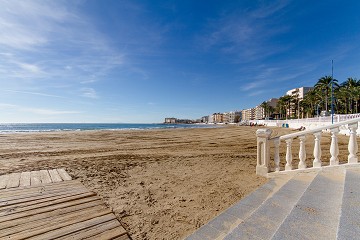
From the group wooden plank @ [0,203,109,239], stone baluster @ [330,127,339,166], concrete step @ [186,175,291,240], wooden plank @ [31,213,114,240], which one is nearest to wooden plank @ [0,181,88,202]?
wooden plank @ [0,203,109,239]

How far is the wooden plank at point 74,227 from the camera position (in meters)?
2.46

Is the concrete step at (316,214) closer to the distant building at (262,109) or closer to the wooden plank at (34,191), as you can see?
the wooden plank at (34,191)

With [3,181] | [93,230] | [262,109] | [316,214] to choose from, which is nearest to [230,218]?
[316,214]

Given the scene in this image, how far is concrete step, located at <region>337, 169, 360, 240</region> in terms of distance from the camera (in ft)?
6.37

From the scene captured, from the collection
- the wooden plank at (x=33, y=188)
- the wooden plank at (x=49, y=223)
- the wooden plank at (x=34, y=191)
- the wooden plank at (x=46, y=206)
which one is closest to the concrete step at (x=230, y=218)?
the wooden plank at (x=49, y=223)

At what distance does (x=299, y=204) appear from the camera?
278 cm

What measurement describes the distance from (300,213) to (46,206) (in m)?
4.29

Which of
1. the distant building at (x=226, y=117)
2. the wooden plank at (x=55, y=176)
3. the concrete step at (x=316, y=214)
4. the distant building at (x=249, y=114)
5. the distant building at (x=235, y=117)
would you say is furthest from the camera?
the distant building at (x=226, y=117)

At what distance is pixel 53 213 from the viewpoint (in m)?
3.04

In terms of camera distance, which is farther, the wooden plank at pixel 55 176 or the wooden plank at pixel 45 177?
the wooden plank at pixel 55 176

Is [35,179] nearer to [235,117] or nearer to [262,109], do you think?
[262,109]

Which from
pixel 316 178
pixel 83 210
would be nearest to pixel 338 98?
pixel 316 178

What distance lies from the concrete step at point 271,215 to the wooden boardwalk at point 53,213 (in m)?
1.66

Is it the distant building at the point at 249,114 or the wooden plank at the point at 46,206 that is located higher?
the distant building at the point at 249,114
